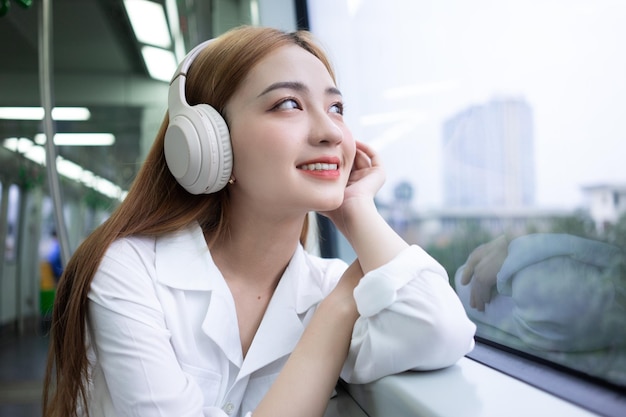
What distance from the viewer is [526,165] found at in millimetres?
1146

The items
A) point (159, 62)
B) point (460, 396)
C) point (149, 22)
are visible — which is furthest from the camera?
point (159, 62)

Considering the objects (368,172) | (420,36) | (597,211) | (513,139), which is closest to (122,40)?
(420,36)

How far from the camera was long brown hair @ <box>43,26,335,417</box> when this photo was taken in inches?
46.6

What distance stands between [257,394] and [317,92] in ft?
2.50

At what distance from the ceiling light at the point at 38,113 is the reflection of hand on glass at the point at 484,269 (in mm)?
4445

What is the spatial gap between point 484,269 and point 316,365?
21.9 inches

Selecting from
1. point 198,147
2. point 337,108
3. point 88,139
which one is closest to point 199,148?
point 198,147

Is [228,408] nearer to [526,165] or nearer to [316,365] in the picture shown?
[316,365]

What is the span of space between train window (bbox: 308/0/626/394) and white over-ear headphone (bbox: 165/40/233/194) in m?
0.69

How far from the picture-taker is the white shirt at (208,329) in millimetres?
1012

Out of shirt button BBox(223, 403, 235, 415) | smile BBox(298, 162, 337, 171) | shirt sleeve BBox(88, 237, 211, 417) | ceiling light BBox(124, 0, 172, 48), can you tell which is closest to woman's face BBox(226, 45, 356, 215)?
smile BBox(298, 162, 337, 171)

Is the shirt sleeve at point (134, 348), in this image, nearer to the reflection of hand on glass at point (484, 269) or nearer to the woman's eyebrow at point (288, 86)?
the woman's eyebrow at point (288, 86)

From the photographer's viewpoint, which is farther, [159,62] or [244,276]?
[159,62]

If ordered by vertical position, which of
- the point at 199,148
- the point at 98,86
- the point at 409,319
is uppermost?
the point at 98,86
